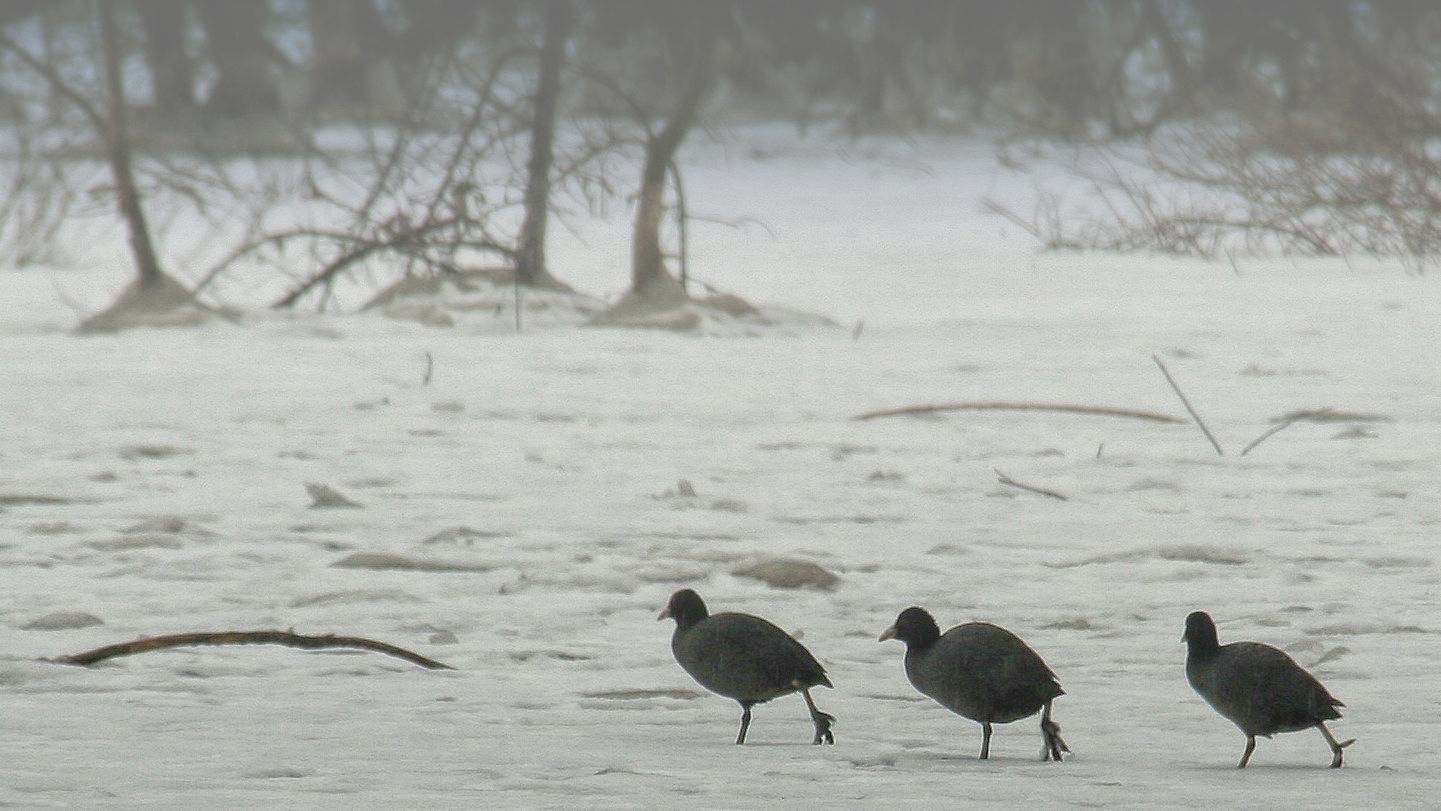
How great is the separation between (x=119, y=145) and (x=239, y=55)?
1663cm

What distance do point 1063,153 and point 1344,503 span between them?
1813cm

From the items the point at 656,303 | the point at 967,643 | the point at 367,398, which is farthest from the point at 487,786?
the point at 656,303

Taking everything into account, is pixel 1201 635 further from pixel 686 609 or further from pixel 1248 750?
pixel 686 609

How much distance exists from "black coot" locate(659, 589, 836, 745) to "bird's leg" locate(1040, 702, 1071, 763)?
10.3 inches

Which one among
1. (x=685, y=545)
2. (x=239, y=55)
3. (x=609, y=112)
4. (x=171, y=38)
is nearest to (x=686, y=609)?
(x=685, y=545)

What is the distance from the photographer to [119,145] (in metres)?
9.77

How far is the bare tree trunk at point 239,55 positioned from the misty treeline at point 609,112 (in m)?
0.05

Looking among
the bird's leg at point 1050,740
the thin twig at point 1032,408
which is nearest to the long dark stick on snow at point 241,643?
the bird's leg at point 1050,740

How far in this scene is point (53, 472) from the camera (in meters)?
5.28

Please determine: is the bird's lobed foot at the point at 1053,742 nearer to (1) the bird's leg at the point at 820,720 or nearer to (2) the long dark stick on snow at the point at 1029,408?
(1) the bird's leg at the point at 820,720

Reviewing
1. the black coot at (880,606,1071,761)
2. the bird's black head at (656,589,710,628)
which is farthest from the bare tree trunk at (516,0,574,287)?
the black coot at (880,606,1071,761)

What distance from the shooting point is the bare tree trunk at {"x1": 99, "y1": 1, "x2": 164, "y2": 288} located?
975cm

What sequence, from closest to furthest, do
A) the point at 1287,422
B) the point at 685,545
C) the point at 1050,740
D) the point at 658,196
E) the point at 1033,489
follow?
the point at 1050,740, the point at 685,545, the point at 1033,489, the point at 1287,422, the point at 658,196

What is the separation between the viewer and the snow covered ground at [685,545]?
2338mm
